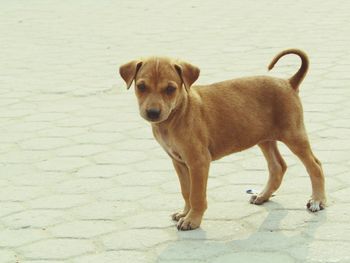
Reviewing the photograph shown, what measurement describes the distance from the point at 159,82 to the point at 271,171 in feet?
3.81

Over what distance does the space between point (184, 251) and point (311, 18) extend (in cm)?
949

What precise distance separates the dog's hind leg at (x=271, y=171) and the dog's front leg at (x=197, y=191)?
1.88 ft

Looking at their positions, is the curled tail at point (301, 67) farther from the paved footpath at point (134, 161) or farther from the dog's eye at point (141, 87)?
the dog's eye at point (141, 87)

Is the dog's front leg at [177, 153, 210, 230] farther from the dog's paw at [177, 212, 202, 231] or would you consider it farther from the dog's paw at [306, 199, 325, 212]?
the dog's paw at [306, 199, 325, 212]

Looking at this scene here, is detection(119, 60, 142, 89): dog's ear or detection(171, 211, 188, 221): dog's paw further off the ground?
detection(119, 60, 142, 89): dog's ear

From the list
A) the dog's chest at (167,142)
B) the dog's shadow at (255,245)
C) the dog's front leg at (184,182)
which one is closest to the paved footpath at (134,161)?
the dog's shadow at (255,245)

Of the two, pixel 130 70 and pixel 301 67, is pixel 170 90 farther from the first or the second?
pixel 301 67

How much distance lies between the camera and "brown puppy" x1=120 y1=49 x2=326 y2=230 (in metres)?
4.80

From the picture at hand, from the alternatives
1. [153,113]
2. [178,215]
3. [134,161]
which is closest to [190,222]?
[178,215]

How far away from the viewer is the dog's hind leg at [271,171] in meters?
5.42

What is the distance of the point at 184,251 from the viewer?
4656 millimetres

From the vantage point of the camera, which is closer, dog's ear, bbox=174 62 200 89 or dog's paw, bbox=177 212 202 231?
dog's ear, bbox=174 62 200 89

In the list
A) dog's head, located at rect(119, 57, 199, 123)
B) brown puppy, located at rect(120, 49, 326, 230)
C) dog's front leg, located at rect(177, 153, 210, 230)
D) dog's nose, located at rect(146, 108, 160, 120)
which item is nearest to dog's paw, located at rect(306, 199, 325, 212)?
brown puppy, located at rect(120, 49, 326, 230)

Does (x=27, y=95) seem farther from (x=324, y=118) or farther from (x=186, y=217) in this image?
(x=186, y=217)
